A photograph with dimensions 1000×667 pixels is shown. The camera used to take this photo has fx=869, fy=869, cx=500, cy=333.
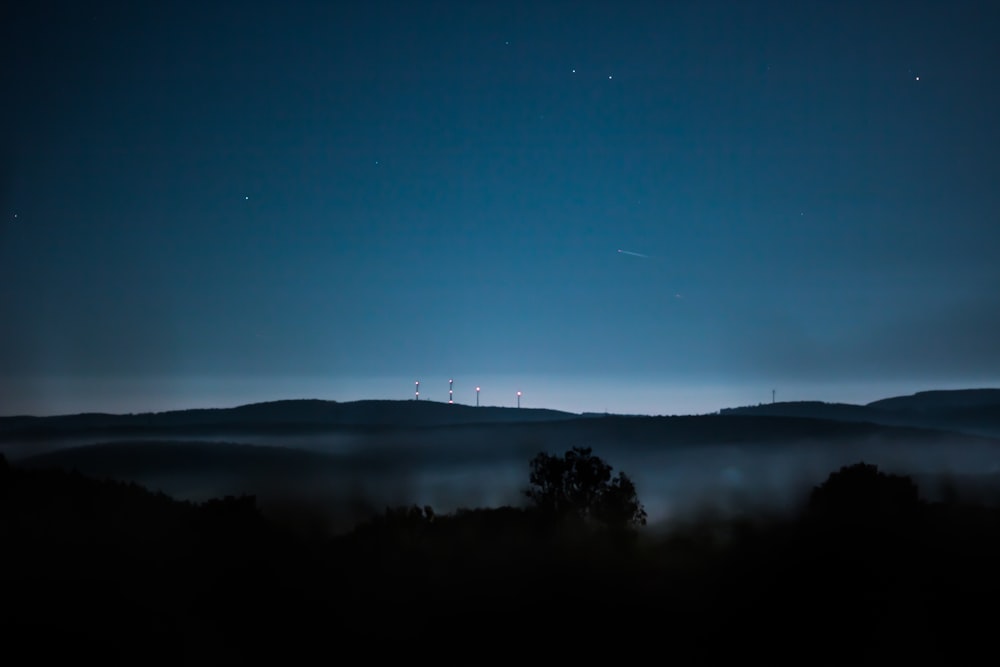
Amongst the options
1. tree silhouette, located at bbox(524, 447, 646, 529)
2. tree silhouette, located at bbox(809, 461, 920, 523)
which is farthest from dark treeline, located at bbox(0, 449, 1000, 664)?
tree silhouette, located at bbox(524, 447, 646, 529)

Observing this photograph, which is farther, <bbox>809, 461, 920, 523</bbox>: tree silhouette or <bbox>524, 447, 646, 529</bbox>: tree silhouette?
<bbox>524, 447, 646, 529</bbox>: tree silhouette

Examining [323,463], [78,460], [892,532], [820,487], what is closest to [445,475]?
[323,463]

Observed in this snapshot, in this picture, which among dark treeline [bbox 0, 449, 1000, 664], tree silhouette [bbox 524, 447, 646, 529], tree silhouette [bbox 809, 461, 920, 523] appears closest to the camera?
dark treeline [bbox 0, 449, 1000, 664]

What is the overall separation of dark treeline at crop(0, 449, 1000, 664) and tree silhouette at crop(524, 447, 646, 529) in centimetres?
453

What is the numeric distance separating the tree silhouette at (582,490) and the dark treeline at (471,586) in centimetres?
453

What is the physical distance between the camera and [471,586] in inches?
1276

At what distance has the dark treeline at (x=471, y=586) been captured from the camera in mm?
23094

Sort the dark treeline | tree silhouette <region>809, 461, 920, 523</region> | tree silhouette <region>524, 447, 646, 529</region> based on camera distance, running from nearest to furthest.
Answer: the dark treeline → tree silhouette <region>809, 461, 920, 523</region> → tree silhouette <region>524, 447, 646, 529</region>

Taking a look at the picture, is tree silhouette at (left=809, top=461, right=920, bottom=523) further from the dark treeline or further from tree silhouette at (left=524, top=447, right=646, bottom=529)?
tree silhouette at (left=524, top=447, right=646, bottom=529)

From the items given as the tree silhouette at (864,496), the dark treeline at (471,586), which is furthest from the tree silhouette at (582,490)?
the tree silhouette at (864,496)

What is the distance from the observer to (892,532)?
44125 mm

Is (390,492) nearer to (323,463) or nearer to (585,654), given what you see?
(323,463)

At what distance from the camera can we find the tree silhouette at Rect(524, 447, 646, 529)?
188 feet

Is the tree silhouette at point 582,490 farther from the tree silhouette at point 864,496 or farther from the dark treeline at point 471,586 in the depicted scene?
the tree silhouette at point 864,496
